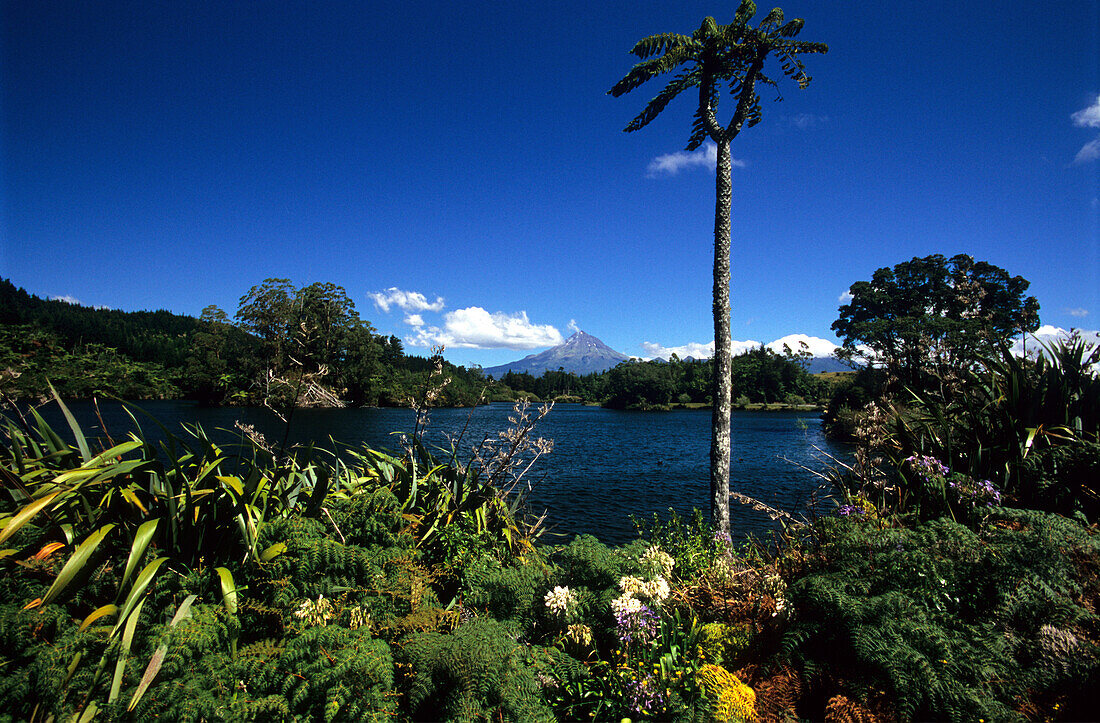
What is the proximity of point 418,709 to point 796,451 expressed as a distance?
3087 cm

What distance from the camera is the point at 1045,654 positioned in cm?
202

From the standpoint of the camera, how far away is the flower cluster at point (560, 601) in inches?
109

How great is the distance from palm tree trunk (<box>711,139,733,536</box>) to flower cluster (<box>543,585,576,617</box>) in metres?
4.11

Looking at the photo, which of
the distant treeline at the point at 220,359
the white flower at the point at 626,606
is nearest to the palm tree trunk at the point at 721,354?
the white flower at the point at 626,606

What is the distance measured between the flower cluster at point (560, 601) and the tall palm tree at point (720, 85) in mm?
4134

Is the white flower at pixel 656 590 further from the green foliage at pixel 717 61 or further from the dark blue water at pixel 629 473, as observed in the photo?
the green foliage at pixel 717 61

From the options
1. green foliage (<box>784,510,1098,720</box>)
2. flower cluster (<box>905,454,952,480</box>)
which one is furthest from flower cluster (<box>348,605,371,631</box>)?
flower cluster (<box>905,454,952,480</box>)

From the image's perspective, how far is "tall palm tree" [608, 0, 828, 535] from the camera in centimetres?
656

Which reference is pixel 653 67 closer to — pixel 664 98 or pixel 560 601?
pixel 664 98

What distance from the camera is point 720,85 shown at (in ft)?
24.1

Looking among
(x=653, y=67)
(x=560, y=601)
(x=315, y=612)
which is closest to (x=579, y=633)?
(x=560, y=601)

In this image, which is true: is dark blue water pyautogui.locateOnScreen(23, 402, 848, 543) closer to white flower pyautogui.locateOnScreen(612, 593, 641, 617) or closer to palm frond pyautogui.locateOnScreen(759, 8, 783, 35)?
white flower pyautogui.locateOnScreen(612, 593, 641, 617)

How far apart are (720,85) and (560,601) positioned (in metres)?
7.82

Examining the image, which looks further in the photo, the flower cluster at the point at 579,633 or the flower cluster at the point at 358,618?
the flower cluster at the point at 579,633
